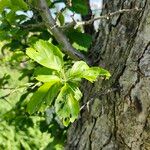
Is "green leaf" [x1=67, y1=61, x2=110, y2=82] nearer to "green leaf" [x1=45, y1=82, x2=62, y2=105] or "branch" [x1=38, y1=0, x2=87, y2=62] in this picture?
"green leaf" [x1=45, y1=82, x2=62, y2=105]

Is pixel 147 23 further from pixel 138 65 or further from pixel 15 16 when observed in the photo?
pixel 15 16

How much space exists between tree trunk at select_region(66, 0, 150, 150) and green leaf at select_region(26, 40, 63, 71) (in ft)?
1.10

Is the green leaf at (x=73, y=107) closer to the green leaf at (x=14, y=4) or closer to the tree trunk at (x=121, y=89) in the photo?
the tree trunk at (x=121, y=89)

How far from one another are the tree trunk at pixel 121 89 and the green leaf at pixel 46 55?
334 mm

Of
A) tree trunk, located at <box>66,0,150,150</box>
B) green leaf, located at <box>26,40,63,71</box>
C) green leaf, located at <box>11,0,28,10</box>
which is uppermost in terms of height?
green leaf, located at <box>11,0,28,10</box>

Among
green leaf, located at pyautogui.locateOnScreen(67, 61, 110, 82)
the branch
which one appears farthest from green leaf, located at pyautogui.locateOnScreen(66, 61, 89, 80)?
the branch

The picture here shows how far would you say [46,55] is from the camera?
1.25 metres

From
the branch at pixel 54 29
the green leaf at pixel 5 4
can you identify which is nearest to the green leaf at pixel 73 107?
the branch at pixel 54 29

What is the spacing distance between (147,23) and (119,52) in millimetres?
225

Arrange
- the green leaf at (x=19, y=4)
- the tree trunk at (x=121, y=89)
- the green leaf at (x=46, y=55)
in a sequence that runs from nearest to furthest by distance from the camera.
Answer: the green leaf at (x=46, y=55) < the tree trunk at (x=121, y=89) < the green leaf at (x=19, y=4)

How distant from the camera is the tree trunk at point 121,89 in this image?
1.43m

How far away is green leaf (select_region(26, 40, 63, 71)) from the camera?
1.23 meters

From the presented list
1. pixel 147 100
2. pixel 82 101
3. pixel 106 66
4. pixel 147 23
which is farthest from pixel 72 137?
pixel 147 23

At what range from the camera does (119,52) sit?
160 centimetres
